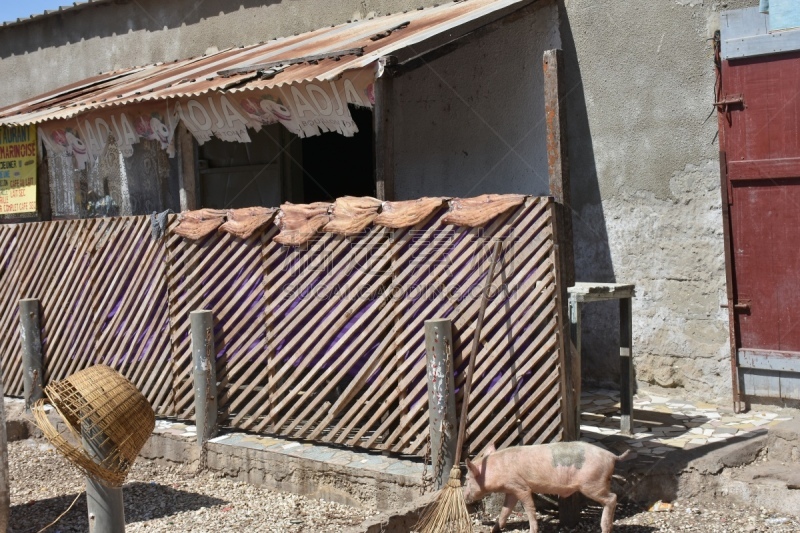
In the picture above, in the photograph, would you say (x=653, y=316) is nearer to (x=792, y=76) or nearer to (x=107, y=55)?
(x=792, y=76)

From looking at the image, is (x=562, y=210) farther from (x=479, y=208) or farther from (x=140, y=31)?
(x=140, y=31)

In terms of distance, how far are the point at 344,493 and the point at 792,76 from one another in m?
4.36

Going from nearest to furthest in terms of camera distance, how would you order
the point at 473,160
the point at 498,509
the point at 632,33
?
the point at 498,509, the point at 632,33, the point at 473,160

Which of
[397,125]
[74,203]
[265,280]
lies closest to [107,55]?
[74,203]

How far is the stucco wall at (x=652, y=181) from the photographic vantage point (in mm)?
6961

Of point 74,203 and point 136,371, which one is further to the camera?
point 74,203

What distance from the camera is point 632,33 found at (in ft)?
23.8

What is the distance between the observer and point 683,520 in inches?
203

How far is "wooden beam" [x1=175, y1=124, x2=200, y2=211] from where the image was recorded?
Result: 27.7 ft

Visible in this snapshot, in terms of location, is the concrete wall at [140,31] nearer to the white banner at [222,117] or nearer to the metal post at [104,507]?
the white banner at [222,117]

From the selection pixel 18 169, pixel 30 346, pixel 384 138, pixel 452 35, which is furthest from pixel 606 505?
pixel 18 169

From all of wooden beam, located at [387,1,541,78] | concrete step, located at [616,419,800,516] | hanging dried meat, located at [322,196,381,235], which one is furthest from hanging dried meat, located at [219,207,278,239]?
concrete step, located at [616,419,800,516]

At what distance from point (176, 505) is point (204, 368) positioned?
3.56ft

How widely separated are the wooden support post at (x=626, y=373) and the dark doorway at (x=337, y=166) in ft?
17.0
